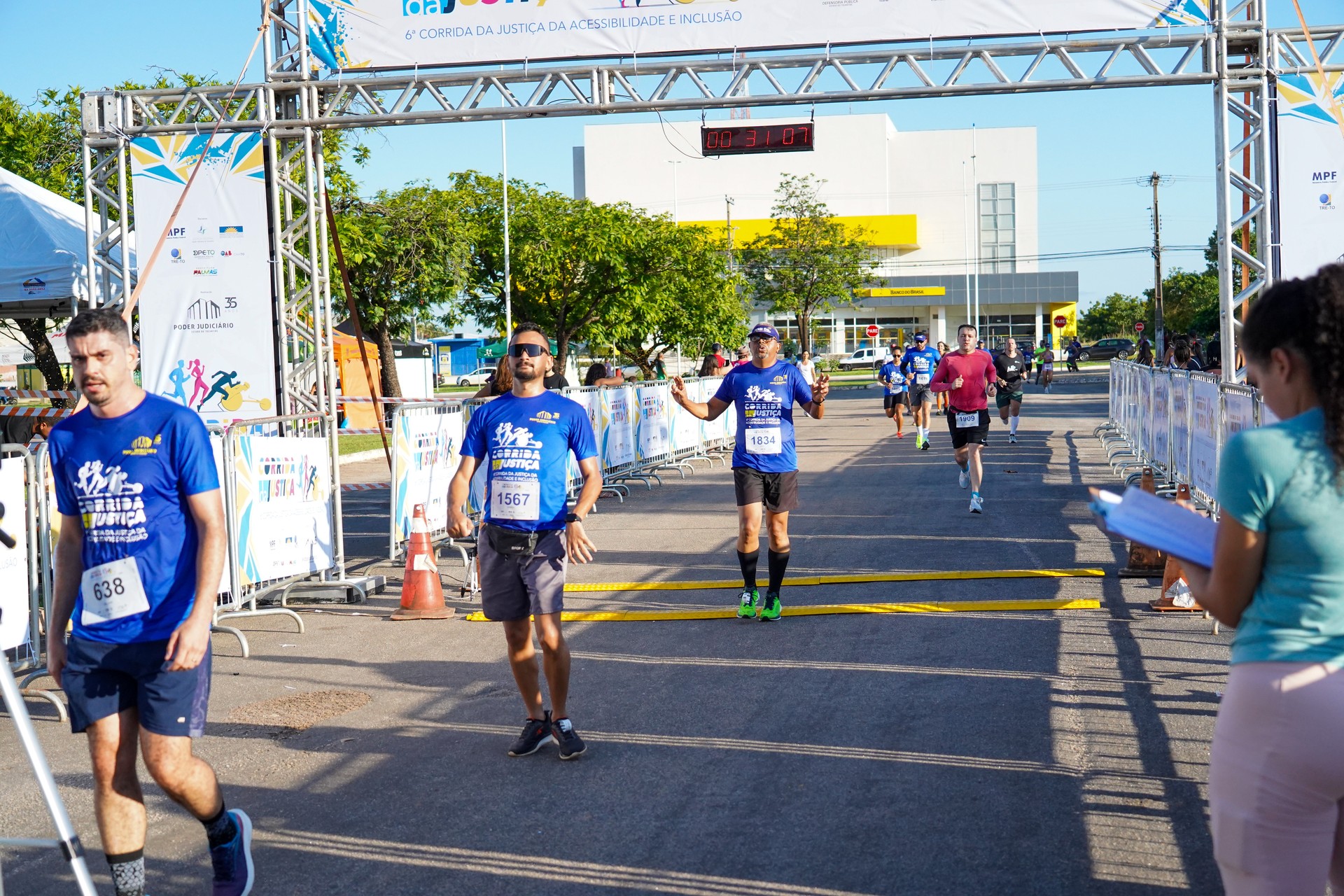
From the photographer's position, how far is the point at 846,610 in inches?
357

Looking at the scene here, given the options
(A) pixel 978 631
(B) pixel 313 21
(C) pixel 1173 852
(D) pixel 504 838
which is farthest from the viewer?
(B) pixel 313 21

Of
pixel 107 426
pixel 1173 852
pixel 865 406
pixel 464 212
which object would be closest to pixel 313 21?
pixel 107 426

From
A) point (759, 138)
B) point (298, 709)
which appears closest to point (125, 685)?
point (298, 709)

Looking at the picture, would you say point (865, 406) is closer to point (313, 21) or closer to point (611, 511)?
point (611, 511)

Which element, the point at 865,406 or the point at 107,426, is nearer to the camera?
the point at 107,426

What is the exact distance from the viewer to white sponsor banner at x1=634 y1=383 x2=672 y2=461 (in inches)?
749

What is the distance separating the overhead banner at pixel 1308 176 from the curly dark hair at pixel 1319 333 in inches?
396

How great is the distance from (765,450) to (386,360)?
22441 millimetres

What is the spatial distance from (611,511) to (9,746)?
385 inches

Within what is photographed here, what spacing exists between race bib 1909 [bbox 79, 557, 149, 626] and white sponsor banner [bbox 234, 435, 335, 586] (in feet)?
16.9

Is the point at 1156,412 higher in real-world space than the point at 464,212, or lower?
lower

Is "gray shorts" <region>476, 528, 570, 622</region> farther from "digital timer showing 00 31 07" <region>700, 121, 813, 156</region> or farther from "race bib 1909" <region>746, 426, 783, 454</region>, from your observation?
"digital timer showing 00 31 07" <region>700, 121, 813, 156</region>

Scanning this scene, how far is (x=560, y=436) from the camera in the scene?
606 cm

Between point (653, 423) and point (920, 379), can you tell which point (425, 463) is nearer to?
point (653, 423)
